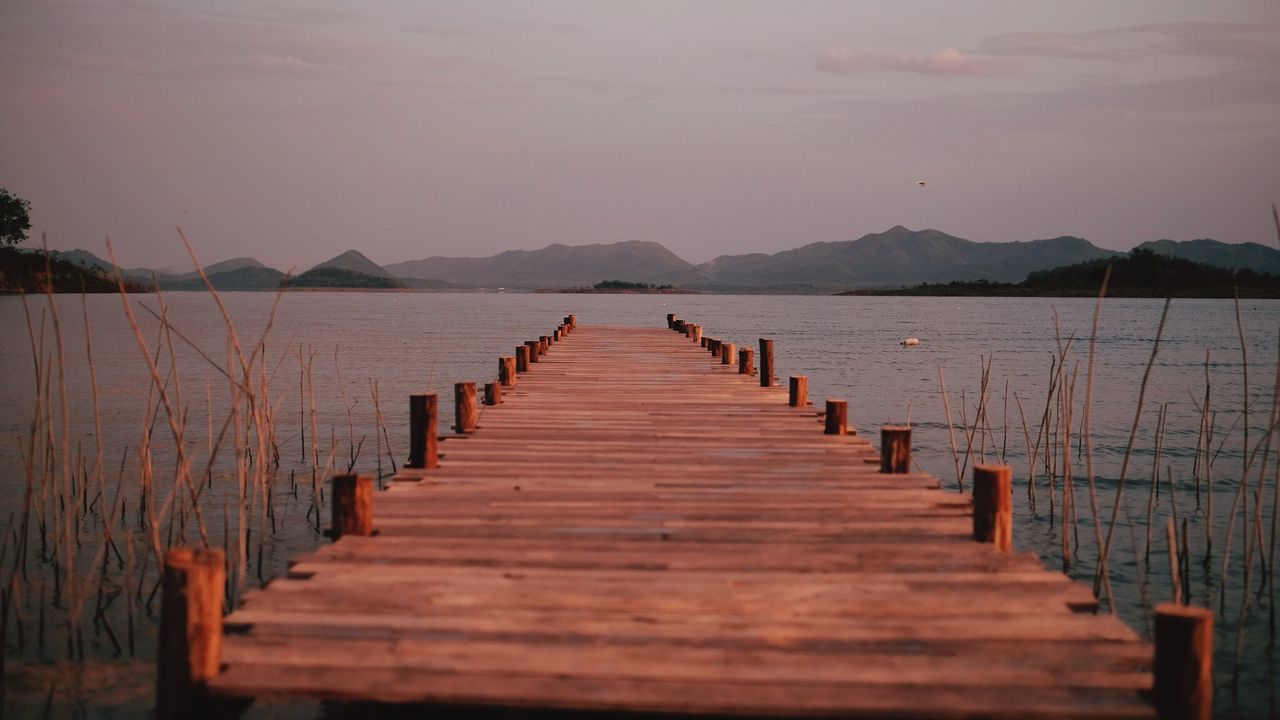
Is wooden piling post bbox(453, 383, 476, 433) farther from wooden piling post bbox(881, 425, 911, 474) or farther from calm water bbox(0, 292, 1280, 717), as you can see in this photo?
wooden piling post bbox(881, 425, 911, 474)

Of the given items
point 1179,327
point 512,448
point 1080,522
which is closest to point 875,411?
point 1080,522

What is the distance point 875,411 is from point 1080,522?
11095 mm

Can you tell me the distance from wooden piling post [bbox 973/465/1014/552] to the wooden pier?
0.04 feet

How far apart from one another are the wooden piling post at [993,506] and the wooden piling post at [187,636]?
11.8ft

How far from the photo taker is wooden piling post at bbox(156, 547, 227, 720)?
3.49 meters

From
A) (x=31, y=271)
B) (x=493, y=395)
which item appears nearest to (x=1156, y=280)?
(x=31, y=271)

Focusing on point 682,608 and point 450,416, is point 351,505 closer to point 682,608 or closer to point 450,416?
point 682,608

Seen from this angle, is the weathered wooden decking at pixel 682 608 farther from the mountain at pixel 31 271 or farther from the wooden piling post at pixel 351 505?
the mountain at pixel 31 271

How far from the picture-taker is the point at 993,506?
5.25 m

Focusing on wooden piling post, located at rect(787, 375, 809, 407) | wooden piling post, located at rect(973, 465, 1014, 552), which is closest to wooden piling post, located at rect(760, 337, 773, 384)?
wooden piling post, located at rect(787, 375, 809, 407)

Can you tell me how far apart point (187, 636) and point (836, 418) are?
594cm

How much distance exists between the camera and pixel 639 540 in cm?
525

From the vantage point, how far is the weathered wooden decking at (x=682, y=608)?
11.2 feet

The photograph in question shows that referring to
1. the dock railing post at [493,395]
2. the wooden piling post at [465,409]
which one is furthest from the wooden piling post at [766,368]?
the wooden piling post at [465,409]
